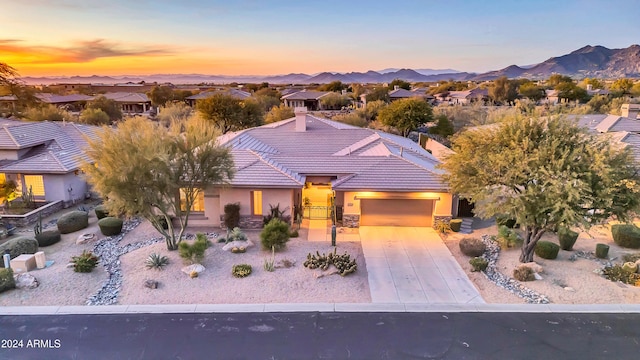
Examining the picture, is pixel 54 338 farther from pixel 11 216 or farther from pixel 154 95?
pixel 154 95

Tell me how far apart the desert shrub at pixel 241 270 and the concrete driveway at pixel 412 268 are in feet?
15.5

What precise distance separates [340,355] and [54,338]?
8.25 metres

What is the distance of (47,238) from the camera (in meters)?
19.5

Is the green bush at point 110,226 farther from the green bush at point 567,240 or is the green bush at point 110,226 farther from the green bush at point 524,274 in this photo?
the green bush at point 567,240

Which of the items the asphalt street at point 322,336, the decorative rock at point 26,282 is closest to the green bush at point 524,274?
the asphalt street at point 322,336

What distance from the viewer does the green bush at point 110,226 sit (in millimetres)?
20672

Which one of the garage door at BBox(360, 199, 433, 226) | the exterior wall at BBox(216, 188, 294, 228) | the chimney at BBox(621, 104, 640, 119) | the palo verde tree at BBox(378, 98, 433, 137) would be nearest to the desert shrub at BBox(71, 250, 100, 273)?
the exterior wall at BBox(216, 188, 294, 228)

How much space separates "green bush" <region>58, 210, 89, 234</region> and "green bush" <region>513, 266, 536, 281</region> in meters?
20.4

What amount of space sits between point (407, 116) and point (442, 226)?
2860cm

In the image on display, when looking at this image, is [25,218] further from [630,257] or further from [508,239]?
[630,257]

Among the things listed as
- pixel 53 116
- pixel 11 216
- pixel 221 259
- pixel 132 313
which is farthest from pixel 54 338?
pixel 53 116

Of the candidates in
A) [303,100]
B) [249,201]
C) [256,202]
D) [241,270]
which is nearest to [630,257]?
[241,270]

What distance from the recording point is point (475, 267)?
55.2 feet

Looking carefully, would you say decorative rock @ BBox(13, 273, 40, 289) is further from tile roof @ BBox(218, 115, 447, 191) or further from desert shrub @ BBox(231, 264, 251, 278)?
tile roof @ BBox(218, 115, 447, 191)
